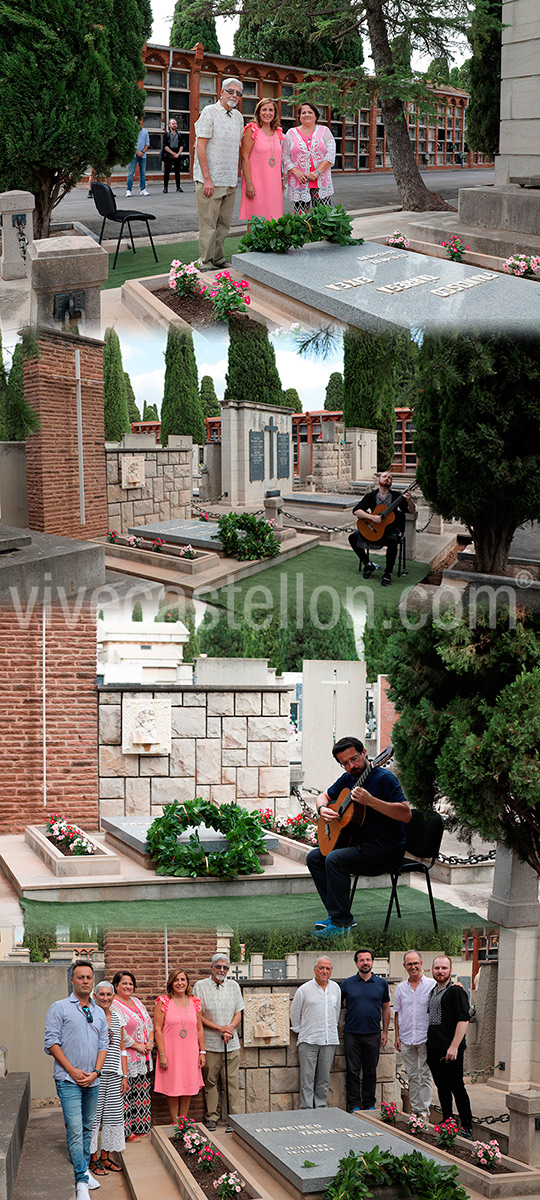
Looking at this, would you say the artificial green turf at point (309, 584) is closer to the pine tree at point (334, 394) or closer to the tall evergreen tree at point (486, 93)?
the pine tree at point (334, 394)

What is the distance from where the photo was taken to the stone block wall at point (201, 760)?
40.1 ft

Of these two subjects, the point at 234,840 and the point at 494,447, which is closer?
the point at 494,447

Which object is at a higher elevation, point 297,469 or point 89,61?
point 89,61

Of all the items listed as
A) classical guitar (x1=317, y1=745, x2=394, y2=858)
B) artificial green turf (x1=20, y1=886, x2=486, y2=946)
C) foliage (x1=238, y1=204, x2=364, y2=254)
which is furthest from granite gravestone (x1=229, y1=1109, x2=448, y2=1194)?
foliage (x1=238, y1=204, x2=364, y2=254)

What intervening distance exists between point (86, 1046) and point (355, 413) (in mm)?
3871

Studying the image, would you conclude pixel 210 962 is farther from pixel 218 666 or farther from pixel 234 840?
pixel 218 666

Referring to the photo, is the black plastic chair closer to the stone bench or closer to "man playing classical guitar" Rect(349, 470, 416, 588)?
"man playing classical guitar" Rect(349, 470, 416, 588)

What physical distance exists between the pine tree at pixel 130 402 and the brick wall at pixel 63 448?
170 mm

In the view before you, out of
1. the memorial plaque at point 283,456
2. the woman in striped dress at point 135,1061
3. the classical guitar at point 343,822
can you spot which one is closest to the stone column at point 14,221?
the memorial plaque at point 283,456

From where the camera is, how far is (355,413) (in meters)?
7.06

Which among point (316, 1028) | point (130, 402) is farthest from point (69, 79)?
point (316, 1028)

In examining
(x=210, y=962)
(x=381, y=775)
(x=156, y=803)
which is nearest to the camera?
(x=381, y=775)

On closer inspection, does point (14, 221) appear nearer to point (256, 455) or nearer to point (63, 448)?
point (63, 448)

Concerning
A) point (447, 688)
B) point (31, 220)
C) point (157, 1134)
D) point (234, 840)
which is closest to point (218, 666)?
point (234, 840)
